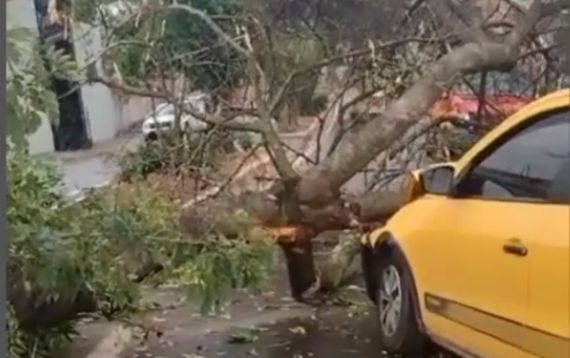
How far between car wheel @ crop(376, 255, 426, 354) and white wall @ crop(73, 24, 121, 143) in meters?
0.77

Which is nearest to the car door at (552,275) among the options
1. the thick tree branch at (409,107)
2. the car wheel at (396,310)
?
the thick tree branch at (409,107)

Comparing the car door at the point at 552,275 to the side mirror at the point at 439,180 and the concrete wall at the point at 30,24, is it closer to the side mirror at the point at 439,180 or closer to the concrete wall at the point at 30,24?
the side mirror at the point at 439,180

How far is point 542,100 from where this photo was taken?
8.22 ft

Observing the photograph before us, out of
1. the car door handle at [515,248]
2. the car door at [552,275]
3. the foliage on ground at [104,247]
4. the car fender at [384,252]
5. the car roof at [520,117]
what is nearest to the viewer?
the car door at [552,275]

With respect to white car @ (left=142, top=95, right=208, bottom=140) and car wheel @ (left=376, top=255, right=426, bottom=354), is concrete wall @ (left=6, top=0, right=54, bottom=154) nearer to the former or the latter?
white car @ (left=142, top=95, right=208, bottom=140)

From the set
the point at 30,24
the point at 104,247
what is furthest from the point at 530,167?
the point at 30,24

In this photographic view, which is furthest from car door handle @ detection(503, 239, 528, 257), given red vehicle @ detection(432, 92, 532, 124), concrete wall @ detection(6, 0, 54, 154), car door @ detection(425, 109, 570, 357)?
concrete wall @ detection(6, 0, 54, 154)

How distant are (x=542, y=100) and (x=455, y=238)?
1.16ft

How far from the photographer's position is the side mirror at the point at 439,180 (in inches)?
106

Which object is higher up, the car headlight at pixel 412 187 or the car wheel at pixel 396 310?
the car headlight at pixel 412 187

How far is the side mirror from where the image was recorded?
2689 millimetres

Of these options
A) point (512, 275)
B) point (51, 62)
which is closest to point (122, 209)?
point (51, 62)

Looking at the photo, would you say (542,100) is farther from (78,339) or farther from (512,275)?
(78,339)

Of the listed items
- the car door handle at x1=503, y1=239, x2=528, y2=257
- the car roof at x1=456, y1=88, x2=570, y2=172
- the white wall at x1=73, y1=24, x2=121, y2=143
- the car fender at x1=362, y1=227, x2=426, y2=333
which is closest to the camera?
the car door handle at x1=503, y1=239, x2=528, y2=257
